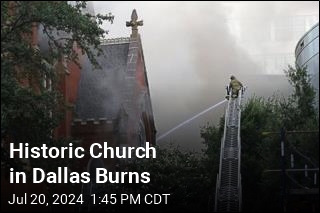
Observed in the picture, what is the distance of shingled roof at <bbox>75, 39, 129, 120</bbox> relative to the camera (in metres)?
14.6

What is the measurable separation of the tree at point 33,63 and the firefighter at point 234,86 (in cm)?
547

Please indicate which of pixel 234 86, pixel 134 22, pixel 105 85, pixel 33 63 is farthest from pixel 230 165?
pixel 134 22

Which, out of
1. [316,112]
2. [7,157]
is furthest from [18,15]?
[316,112]

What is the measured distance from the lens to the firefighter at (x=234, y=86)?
15.5 m

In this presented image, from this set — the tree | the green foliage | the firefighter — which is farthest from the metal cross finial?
the green foliage

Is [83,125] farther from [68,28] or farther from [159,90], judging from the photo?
[159,90]

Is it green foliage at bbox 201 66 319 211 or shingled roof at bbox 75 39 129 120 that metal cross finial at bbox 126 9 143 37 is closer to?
shingled roof at bbox 75 39 129 120

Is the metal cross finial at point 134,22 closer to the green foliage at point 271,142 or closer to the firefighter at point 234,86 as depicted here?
the firefighter at point 234,86

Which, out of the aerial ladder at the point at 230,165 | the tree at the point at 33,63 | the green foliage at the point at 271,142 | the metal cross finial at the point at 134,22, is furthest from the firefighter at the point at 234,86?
the tree at the point at 33,63

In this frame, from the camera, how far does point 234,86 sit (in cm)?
1560

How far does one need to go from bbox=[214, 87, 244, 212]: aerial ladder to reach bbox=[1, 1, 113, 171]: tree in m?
4.05

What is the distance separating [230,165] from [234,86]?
3.45 metres

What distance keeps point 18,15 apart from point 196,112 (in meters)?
8.23

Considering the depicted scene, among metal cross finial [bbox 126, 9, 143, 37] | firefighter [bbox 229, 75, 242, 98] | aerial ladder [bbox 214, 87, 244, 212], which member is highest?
metal cross finial [bbox 126, 9, 143, 37]
